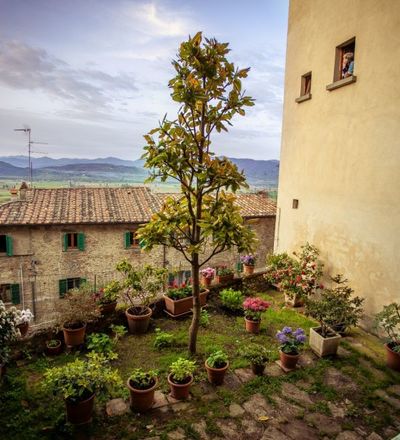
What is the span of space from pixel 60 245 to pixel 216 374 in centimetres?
1258

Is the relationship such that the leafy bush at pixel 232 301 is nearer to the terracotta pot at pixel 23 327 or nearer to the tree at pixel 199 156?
the tree at pixel 199 156

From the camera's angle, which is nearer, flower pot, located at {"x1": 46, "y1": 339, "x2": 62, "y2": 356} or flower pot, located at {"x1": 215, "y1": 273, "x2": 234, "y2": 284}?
flower pot, located at {"x1": 46, "y1": 339, "x2": 62, "y2": 356}

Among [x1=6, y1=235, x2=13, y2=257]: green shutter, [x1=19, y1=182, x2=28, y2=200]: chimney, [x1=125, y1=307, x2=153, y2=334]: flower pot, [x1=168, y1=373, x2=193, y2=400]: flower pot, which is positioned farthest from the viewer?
[x1=19, y1=182, x2=28, y2=200]: chimney

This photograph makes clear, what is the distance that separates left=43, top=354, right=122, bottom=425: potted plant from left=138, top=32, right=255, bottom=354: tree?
1.75 metres

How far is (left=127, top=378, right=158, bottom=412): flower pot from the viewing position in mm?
3680

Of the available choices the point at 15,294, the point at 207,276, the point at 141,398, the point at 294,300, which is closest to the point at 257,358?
the point at 141,398

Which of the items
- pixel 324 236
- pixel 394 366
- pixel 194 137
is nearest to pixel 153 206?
pixel 324 236

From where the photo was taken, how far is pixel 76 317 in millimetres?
5117

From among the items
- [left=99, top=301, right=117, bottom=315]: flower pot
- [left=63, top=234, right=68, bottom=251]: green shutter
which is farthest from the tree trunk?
[left=63, top=234, right=68, bottom=251]: green shutter

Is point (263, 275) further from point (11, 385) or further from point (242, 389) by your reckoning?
point (11, 385)

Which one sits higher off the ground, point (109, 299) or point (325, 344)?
point (109, 299)

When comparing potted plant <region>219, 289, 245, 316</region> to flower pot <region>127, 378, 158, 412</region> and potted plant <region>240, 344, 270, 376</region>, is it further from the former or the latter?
flower pot <region>127, 378, 158, 412</region>

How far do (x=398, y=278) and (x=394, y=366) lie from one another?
4.83 ft

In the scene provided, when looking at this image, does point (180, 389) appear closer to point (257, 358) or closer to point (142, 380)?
point (142, 380)
